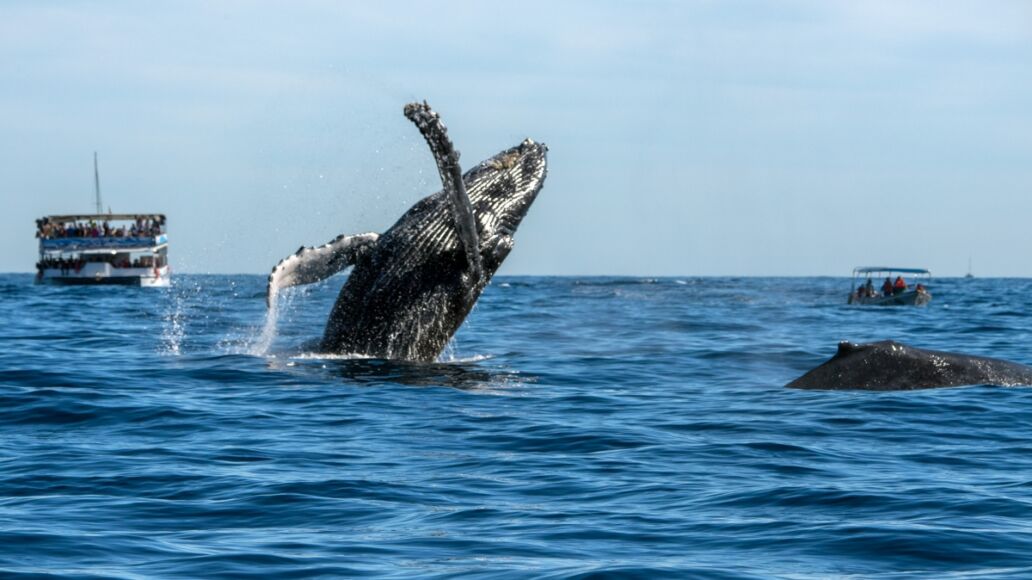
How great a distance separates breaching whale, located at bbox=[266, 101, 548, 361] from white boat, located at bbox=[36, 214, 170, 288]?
6588 centimetres

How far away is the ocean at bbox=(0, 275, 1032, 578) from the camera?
25.3 ft

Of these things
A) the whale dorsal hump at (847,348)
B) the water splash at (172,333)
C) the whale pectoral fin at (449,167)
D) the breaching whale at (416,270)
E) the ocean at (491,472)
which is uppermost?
the whale pectoral fin at (449,167)

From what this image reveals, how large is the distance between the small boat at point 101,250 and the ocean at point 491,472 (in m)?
64.5

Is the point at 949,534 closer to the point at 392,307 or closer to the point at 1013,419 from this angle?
the point at 1013,419

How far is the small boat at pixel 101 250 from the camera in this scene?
80.7 meters

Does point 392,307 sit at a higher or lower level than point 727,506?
higher

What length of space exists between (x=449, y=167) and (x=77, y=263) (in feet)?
233

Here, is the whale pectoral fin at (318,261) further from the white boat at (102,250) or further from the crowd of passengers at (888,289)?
the white boat at (102,250)

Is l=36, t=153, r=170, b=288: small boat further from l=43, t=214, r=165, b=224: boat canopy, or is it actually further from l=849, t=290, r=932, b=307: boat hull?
l=849, t=290, r=932, b=307: boat hull

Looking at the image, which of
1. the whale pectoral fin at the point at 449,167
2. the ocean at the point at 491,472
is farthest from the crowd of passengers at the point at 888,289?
the whale pectoral fin at the point at 449,167

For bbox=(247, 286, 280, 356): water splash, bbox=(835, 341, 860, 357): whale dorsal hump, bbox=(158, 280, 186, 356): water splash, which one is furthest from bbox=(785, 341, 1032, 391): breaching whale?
bbox=(158, 280, 186, 356): water splash

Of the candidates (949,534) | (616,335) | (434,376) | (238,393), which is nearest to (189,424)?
(238,393)

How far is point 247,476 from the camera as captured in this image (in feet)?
32.2

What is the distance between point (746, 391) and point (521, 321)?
16.1m
